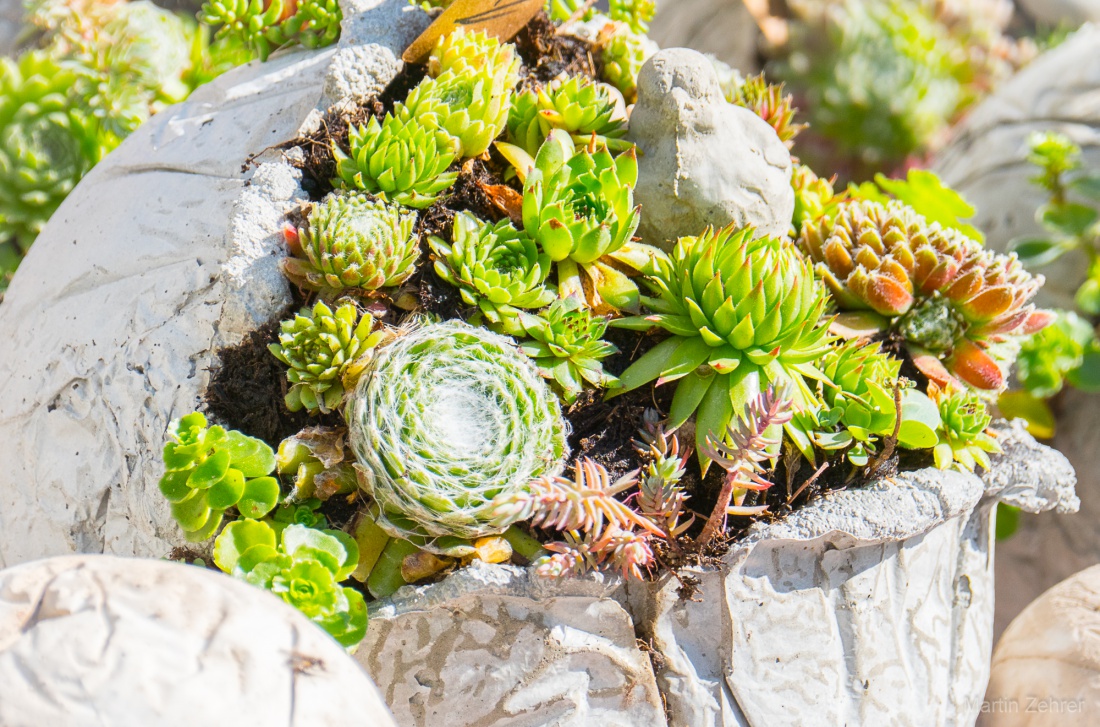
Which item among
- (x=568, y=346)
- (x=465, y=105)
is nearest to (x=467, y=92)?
(x=465, y=105)

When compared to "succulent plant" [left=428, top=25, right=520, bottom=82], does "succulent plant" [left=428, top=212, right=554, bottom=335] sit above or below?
below

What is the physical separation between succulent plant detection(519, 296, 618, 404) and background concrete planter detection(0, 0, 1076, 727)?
1.20 feet

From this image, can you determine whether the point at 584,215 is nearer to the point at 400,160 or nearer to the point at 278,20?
the point at 400,160

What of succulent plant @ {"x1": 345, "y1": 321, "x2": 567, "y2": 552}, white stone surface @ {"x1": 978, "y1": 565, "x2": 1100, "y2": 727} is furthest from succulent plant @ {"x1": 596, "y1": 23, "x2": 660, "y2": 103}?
white stone surface @ {"x1": 978, "y1": 565, "x2": 1100, "y2": 727}

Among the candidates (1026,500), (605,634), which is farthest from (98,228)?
(1026,500)

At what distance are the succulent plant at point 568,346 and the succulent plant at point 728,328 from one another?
7cm

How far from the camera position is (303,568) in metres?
1.35

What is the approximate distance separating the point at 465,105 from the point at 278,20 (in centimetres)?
65

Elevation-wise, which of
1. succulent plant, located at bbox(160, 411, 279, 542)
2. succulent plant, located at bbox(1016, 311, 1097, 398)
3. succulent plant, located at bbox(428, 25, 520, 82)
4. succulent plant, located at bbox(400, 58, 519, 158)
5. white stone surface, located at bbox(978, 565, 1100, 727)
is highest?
succulent plant, located at bbox(428, 25, 520, 82)

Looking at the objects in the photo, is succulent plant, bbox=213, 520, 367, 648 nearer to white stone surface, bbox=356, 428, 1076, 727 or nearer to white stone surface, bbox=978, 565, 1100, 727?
white stone surface, bbox=356, 428, 1076, 727

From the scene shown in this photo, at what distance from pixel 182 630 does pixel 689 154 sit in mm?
1304

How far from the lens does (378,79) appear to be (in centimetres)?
185

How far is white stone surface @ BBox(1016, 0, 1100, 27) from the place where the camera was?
4.47 metres

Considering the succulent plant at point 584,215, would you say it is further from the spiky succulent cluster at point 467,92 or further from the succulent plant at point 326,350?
the succulent plant at point 326,350
